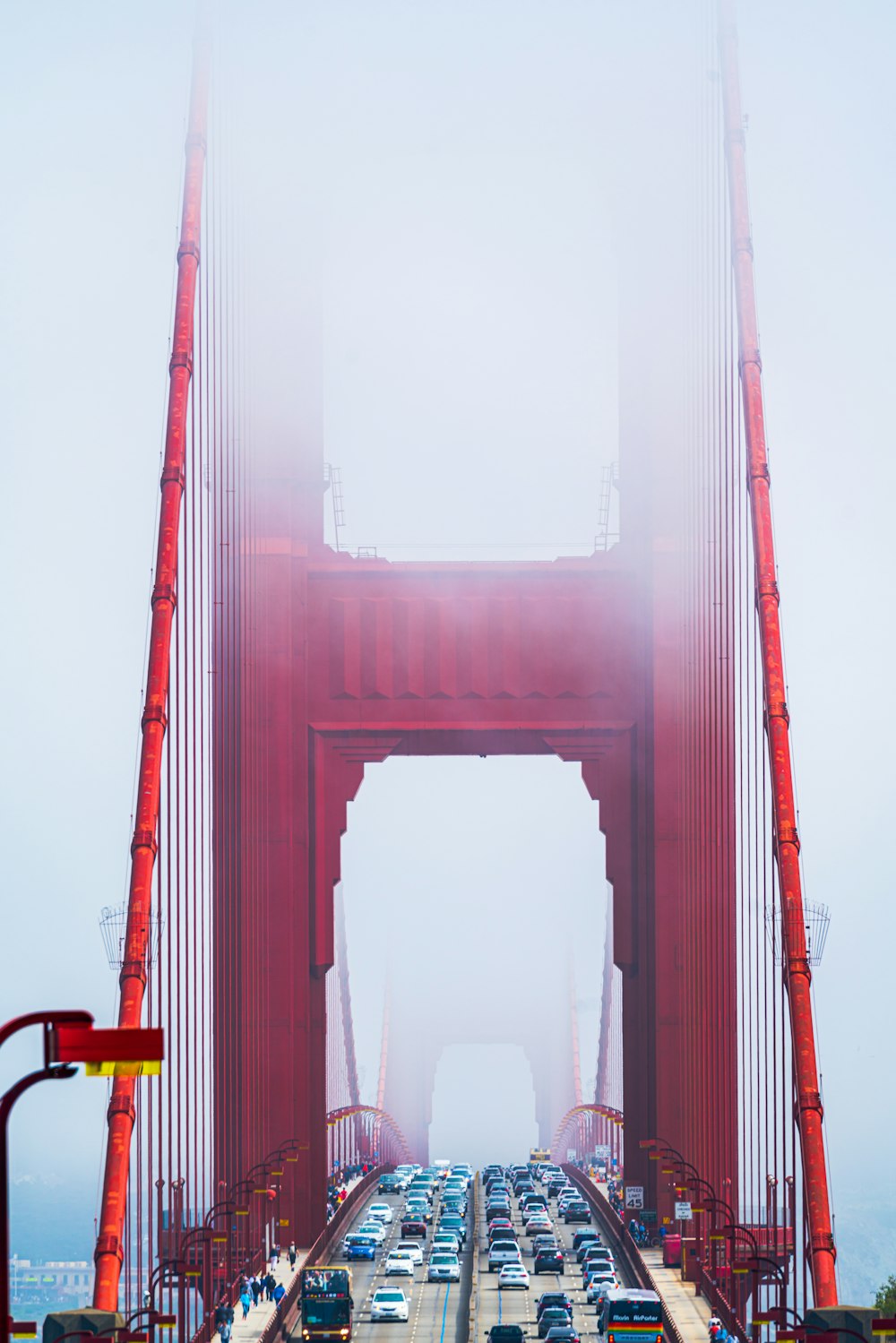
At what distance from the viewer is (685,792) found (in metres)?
48.5

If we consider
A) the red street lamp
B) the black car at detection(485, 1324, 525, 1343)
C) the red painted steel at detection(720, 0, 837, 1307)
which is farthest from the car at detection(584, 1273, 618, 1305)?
the red street lamp

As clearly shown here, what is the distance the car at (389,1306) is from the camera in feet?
145

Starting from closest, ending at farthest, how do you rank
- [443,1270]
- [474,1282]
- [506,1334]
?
1. [506,1334]
2. [474,1282]
3. [443,1270]

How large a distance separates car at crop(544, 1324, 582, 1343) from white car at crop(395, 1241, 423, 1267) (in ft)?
47.1

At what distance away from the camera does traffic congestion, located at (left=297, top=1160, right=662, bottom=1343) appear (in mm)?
39656

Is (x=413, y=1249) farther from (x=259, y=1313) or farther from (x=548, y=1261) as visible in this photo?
(x=259, y=1313)

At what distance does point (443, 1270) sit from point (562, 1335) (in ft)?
41.4

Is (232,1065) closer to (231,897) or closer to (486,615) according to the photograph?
(231,897)

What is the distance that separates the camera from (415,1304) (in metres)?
47.3

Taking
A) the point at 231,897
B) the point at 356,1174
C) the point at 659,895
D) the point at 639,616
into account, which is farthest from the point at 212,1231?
the point at 356,1174

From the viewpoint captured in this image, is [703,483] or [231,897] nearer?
[231,897]

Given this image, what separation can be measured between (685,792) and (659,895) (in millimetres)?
2223

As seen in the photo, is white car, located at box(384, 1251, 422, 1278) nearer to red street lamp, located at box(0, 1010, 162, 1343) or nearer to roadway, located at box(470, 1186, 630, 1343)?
roadway, located at box(470, 1186, 630, 1343)

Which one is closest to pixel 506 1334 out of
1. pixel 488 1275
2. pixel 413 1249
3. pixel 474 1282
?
pixel 474 1282
